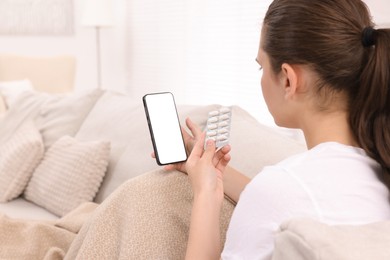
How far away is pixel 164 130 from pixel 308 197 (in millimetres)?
463

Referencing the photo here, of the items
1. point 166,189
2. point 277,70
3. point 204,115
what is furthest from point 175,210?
point 204,115

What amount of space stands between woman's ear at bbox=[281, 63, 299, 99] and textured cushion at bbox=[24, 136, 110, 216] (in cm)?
103

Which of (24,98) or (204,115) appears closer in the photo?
(204,115)

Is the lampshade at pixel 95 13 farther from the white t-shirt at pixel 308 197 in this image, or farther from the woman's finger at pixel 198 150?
the white t-shirt at pixel 308 197

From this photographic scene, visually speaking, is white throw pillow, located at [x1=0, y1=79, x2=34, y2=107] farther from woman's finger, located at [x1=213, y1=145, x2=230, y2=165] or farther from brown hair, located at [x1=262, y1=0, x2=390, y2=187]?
brown hair, located at [x1=262, y1=0, x2=390, y2=187]

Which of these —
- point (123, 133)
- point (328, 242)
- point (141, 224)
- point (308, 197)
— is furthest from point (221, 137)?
point (123, 133)

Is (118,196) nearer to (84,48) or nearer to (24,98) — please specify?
(24,98)

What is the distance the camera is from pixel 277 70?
3.10 feet

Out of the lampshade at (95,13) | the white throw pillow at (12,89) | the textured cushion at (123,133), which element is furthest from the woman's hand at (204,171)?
the lampshade at (95,13)

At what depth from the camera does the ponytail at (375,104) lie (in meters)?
0.86

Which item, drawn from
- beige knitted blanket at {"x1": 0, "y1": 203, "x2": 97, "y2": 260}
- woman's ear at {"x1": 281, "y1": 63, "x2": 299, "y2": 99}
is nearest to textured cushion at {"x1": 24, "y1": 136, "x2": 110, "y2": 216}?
beige knitted blanket at {"x1": 0, "y1": 203, "x2": 97, "y2": 260}

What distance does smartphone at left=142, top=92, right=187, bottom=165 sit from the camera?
1.15m

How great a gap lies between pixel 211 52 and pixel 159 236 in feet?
8.73

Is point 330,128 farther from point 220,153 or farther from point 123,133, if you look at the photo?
point 123,133
